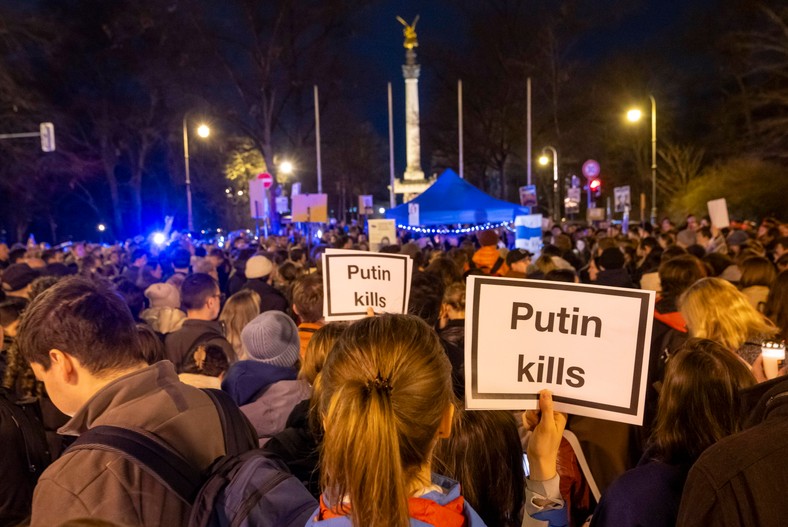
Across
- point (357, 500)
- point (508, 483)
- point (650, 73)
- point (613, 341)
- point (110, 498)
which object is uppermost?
point (650, 73)

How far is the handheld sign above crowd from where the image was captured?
2777 millimetres

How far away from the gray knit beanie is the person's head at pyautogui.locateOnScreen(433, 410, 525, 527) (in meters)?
1.77

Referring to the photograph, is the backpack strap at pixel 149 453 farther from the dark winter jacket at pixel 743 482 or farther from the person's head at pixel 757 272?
the person's head at pixel 757 272

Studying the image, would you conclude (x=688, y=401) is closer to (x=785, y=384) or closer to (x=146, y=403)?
(x=785, y=384)

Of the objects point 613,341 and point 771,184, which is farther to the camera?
point 771,184

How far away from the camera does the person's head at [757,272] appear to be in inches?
238

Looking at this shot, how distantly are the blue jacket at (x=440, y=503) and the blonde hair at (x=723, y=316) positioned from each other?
2725 millimetres

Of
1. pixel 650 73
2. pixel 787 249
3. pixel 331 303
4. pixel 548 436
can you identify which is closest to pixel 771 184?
pixel 650 73

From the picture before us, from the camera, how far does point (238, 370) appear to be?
14.1ft

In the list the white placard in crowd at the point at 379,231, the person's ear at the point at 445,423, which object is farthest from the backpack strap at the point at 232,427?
the white placard in crowd at the point at 379,231

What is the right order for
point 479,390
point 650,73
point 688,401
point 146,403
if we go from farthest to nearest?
point 650,73 < point 479,390 < point 688,401 < point 146,403

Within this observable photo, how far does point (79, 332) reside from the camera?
2.60 meters

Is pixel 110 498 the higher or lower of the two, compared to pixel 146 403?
lower

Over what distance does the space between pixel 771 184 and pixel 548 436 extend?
33445 millimetres
